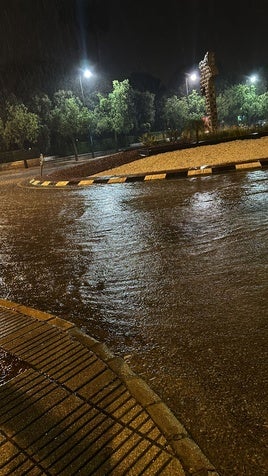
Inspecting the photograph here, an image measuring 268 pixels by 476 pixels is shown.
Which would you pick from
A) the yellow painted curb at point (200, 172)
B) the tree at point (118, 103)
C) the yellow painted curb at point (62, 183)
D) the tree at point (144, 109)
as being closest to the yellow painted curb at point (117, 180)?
the yellow painted curb at point (62, 183)

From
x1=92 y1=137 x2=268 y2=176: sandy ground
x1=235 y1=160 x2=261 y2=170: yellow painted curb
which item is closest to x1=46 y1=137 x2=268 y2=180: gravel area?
x1=92 y1=137 x2=268 y2=176: sandy ground

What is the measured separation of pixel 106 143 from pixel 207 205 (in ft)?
156

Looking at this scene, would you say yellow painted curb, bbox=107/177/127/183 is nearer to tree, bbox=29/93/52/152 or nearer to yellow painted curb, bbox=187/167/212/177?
yellow painted curb, bbox=187/167/212/177

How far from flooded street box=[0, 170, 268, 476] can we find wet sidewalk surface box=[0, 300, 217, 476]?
0.16m

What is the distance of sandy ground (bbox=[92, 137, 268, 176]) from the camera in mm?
14570

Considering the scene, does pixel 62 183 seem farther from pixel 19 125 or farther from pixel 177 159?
pixel 19 125

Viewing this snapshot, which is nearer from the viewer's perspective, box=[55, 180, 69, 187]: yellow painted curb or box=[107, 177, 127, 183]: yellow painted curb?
box=[107, 177, 127, 183]: yellow painted curb

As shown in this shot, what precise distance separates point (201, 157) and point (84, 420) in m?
14.2

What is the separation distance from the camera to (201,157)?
15.7 meters

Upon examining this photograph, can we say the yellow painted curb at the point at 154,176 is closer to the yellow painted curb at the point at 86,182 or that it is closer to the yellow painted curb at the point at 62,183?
the yellow painted curb at the point at 86,182

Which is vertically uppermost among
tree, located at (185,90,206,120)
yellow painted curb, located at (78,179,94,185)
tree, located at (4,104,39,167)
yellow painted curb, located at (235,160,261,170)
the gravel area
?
tree, located at (185,90,206,120)

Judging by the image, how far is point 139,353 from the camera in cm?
325

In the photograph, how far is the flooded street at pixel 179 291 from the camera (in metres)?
2.51

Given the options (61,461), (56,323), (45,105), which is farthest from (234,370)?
(45,105)
